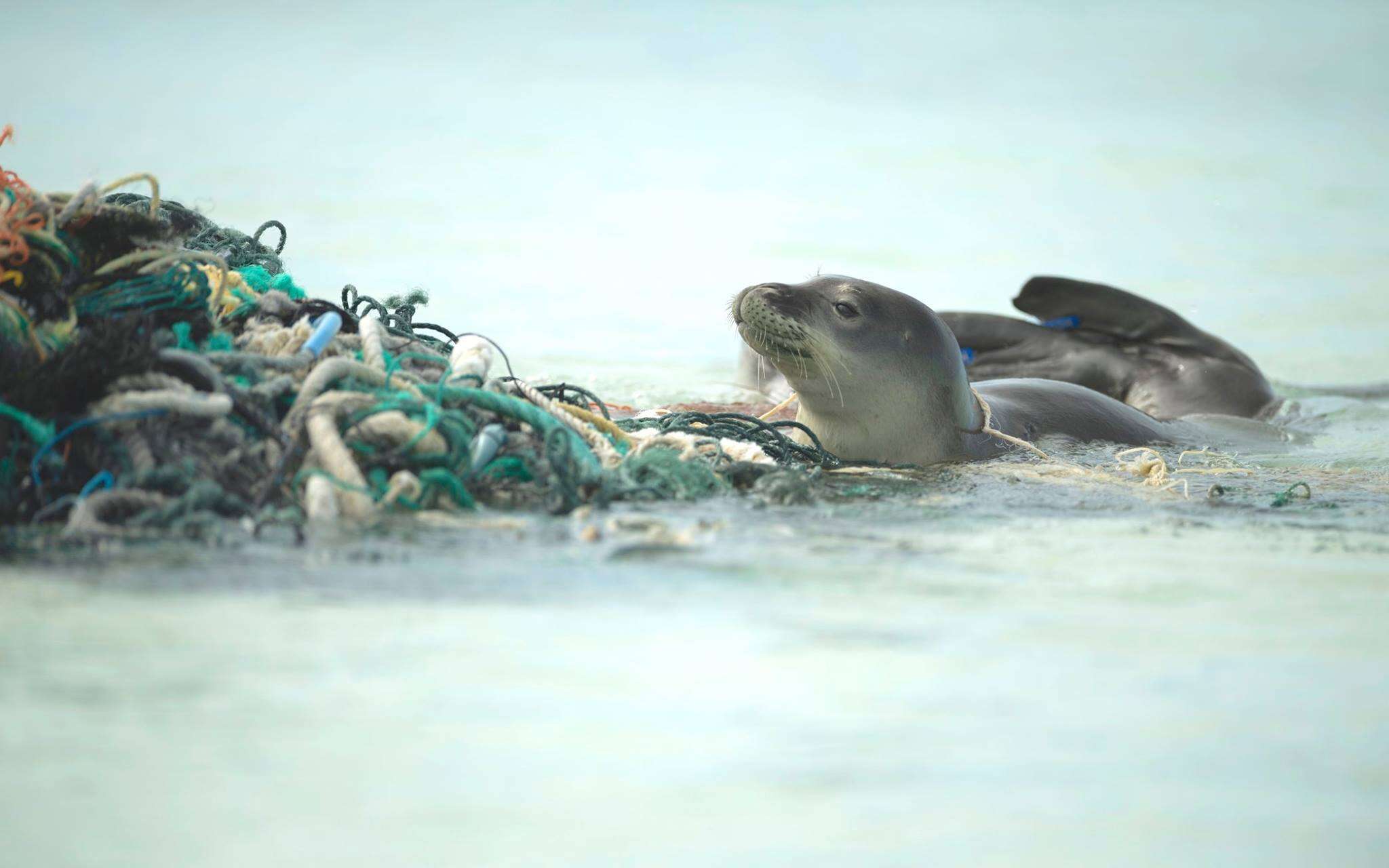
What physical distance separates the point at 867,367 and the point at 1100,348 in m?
3.62

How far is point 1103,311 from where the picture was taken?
26.8 ft

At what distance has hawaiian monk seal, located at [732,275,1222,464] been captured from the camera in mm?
4863

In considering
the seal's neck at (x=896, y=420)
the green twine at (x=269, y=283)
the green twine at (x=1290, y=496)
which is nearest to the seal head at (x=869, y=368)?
the seal's neck at (x=896, y=420)

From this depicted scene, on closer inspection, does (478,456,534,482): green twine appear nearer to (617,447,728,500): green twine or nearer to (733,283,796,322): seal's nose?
(617,447,728,500): green twine

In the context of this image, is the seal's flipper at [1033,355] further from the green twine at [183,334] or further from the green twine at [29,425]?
the green twine at [29,425]

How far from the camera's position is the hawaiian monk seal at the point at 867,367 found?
4.86 metres

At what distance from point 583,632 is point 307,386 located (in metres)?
1.29

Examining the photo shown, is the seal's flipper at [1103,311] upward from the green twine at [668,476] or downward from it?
upward

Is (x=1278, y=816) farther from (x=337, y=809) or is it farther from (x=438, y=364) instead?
Answer: (x=438, y=364)

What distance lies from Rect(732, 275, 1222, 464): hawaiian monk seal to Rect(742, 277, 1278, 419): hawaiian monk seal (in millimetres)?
2700

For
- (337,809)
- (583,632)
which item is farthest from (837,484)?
(337,809)

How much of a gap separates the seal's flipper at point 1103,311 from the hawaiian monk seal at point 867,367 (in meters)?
3.07

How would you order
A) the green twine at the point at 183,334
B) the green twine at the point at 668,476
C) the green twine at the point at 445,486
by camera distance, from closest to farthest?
the green twine at the point at 445,486 < the green twine at the point at 183,334 < the green twine at the point at 668,476

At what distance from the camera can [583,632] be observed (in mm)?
2645
